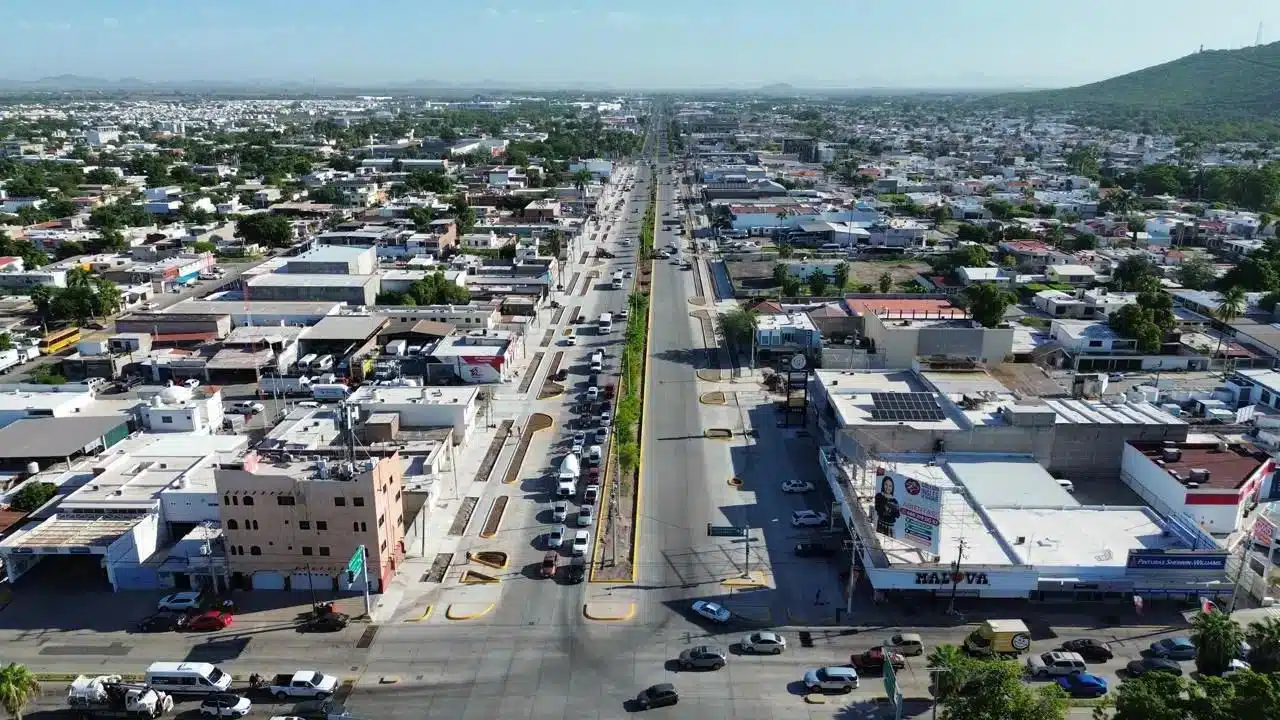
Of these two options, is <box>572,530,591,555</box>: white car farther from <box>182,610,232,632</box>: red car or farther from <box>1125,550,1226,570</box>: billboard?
<box>1125,550,1226,570</box>: billboard

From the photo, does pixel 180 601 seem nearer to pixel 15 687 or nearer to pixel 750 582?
pixel 15 687

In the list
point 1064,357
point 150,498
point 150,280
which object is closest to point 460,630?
point 150,498

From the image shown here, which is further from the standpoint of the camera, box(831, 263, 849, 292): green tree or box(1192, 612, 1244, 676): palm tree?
box(831, 263, 849, 292): green tree

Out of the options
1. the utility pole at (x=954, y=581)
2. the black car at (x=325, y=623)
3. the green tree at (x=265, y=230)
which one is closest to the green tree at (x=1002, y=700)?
the utility pole at (x=954, y=581)

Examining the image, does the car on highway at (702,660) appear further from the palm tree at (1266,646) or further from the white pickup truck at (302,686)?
the palm tree at (1266,646)

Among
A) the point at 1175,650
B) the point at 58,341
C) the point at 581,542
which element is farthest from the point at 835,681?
the point at 58,341

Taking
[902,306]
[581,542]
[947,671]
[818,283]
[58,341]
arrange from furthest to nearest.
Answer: [818,283] → [902,306] → [58,341] → [581,542] → [947,671]

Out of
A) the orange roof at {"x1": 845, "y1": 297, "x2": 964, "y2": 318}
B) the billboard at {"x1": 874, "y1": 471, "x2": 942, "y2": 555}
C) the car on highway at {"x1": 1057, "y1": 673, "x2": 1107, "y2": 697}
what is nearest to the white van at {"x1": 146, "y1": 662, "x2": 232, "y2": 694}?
the billboard at {"x1": 874, "y1": 471, "x2": 942, "y2": 555}
